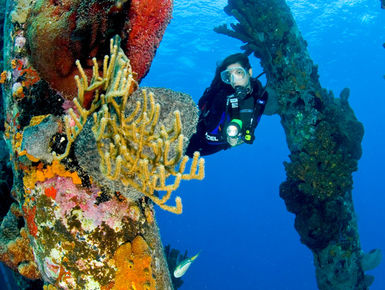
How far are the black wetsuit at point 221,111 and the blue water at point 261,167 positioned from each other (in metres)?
16.0

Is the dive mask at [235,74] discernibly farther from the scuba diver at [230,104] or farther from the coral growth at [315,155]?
the coral growth at [315,155]

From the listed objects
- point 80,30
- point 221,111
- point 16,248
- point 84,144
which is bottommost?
point 16,248

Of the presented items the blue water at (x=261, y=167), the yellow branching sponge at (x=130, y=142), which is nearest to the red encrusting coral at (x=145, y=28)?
the yellow branching sponge at (x=130, y=142)

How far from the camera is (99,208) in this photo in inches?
86.8

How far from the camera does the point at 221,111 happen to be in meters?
4.69

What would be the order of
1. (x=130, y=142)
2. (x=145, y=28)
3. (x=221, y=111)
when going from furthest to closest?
1. (x=221, y=111)
2. (x=145, y=28)
3. (x=130, y=142)

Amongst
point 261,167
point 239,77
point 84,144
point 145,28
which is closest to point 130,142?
point 84,144

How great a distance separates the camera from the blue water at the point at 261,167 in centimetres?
2745

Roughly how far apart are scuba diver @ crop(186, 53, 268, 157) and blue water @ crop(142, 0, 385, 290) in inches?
627

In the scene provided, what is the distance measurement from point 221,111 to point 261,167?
89092 mm

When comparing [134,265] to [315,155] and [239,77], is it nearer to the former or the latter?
[239,77]

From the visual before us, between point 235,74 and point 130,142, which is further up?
point 235,74

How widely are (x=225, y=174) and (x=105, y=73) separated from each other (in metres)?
91.5

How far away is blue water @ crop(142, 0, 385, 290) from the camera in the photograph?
1081 inches
